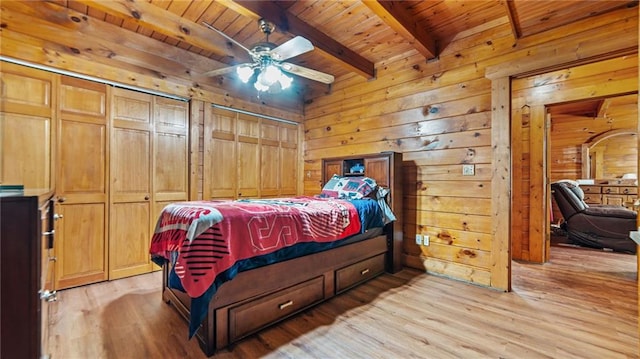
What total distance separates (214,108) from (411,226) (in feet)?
10.4

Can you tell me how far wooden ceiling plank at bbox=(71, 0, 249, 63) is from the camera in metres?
2.42

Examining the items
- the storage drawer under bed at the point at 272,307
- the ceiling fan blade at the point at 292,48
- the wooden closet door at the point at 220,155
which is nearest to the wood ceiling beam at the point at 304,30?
the ceiling fan blade at the point at 292,48

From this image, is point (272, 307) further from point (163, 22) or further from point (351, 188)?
point (163, 22)

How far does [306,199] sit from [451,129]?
1879mm

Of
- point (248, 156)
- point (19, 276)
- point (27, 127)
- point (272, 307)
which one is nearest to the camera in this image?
point (19, 276)

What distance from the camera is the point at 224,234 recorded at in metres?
1.75

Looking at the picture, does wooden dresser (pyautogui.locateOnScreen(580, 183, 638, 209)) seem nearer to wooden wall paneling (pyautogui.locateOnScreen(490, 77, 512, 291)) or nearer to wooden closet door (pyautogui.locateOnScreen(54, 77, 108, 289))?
wooden wall paneling (pyautogui.locateOnScreen(490, 77, 512, 291))

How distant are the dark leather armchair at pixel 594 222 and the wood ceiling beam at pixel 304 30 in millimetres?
4095

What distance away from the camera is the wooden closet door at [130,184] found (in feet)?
9.93

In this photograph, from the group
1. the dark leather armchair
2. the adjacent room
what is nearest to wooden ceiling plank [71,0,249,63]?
the adjacent room

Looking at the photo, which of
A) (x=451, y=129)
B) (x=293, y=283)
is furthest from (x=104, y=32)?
(x=451, y=129)

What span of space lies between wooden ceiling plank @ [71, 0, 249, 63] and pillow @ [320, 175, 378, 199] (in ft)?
6.56

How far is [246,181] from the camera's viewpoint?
4.18 m

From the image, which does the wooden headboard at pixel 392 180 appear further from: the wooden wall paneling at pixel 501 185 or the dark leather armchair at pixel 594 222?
the dark leather armchair at pixel 594 222
